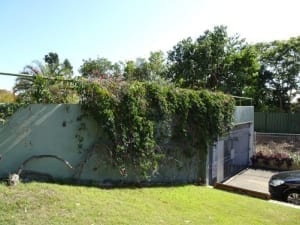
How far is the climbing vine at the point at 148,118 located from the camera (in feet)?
26.3

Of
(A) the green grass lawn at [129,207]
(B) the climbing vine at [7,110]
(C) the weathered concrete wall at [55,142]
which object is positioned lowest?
(A) the green grass lawn at [129,207]

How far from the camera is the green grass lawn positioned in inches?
216

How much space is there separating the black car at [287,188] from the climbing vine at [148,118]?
217 centimetres

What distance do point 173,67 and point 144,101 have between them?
17.1m

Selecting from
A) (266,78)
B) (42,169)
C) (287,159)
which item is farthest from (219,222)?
(266,78)

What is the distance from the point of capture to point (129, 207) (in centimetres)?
645

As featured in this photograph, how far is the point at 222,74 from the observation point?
24812mm

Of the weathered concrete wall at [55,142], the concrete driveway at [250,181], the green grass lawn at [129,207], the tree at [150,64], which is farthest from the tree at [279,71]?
the weathered concrete wall at [55,142]

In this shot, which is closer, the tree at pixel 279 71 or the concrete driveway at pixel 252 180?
the concrete driveway at pixel 252 180

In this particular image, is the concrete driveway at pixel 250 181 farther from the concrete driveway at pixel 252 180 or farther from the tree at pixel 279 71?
the tree at pixel 279 71

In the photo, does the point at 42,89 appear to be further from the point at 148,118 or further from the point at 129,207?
the point at 129,207

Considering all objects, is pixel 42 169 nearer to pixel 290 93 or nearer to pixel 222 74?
pixel 222 74

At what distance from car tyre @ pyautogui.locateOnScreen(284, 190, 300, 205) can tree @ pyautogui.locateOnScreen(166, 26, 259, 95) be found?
1503cm

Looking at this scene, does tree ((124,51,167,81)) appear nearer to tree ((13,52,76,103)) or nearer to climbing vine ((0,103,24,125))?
tree ((13,52,76,103))
